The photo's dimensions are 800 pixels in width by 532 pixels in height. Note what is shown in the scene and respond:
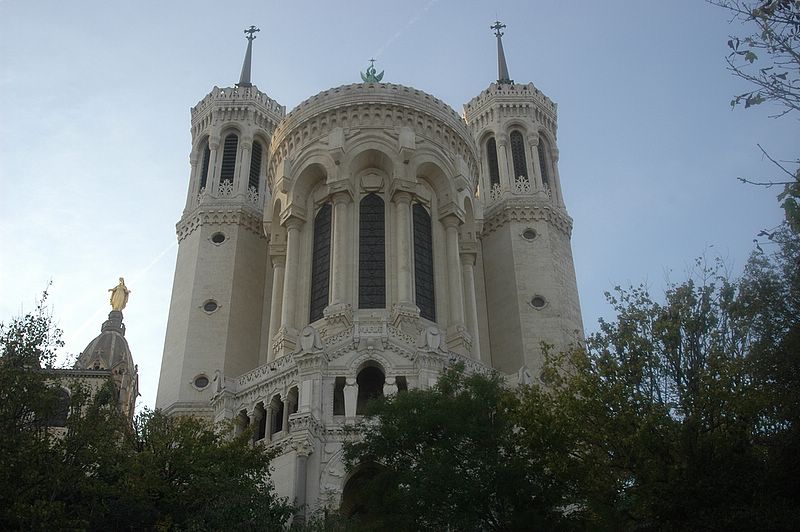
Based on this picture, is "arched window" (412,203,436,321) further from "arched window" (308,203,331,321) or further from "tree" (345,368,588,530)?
"tree" (345,368,588,530)

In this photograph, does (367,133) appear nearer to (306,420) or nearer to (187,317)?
(187,317)

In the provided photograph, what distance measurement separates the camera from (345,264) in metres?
38.4

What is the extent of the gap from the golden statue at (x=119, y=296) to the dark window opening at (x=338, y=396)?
24.6 m

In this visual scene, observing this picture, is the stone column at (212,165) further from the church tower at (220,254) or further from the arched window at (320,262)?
the arched window at (320,262)

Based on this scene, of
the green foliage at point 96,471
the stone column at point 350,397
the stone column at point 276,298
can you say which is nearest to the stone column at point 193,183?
the stone column at point 276,298

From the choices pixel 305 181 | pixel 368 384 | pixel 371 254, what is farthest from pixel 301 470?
pixel 305 181

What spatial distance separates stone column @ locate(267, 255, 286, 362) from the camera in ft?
128

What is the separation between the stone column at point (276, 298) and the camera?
39.1 m

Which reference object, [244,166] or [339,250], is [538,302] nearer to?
[339,250]

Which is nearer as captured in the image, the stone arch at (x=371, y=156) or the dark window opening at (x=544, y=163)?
the stone arch at (x=371, y=156)

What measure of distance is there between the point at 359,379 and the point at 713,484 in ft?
57.9

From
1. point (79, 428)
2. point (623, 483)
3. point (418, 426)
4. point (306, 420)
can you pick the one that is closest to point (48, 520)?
point (79, 428)

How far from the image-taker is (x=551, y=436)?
22.0 m

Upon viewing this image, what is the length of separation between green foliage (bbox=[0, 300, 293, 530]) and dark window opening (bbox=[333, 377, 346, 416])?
744 centimetres
